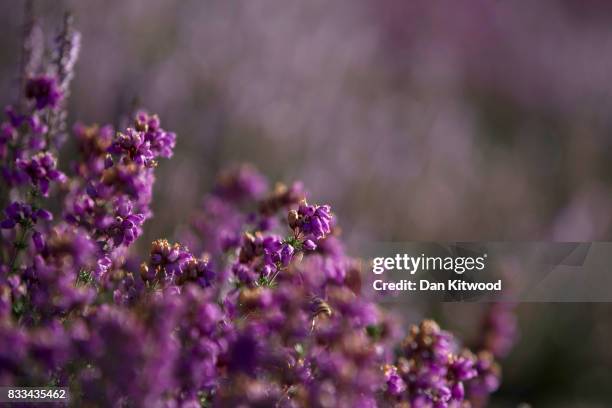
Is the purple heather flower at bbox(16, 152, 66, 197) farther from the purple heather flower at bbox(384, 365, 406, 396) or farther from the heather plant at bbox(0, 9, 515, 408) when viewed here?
the purple heather flower at bbox(384, 365, 406, 396)

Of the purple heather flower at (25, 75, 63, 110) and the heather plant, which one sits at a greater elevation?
the purple heather flower at (25, 75, 63, 110)

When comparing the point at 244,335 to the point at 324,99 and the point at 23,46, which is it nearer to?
the point at 23,46

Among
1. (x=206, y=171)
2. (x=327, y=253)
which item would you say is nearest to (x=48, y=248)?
(x=327, y=253)

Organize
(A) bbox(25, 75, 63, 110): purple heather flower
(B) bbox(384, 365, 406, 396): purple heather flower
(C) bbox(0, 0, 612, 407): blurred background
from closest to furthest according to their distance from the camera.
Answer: (B) bbox(384, 365, 406, 396): purple heather flower < (A) bbox(25, 75, 63, 110): purple heather flower < (C) bbox(0, 0, 612, 407): blurred background

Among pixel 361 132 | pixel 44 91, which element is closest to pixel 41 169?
pixel 44 91

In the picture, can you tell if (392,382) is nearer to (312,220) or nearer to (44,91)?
(312,220)

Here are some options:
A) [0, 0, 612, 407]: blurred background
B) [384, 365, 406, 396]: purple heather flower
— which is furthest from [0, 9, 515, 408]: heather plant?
[0, 0, 612, 407]: blurred background
